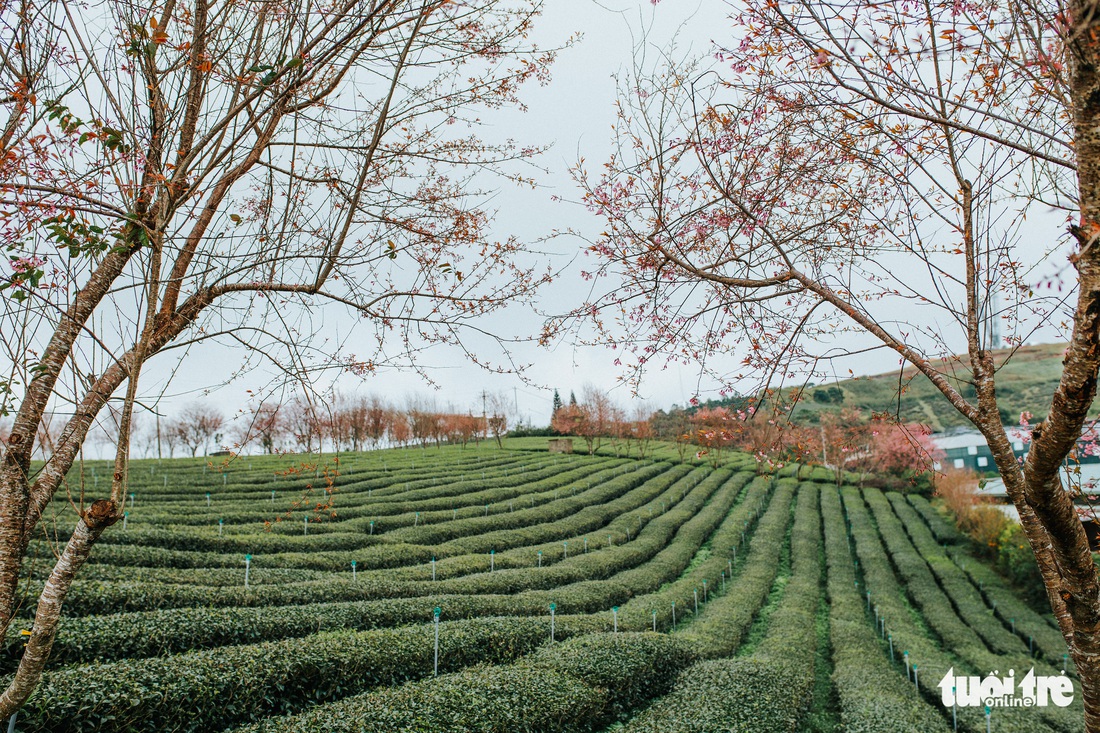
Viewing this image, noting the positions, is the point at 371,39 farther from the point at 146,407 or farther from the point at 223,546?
the point at 223,546

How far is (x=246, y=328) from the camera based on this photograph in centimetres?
343

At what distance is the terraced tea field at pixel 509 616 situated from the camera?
7.73 m

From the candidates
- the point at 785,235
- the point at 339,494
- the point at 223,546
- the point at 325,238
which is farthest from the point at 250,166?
the point at 339,494
